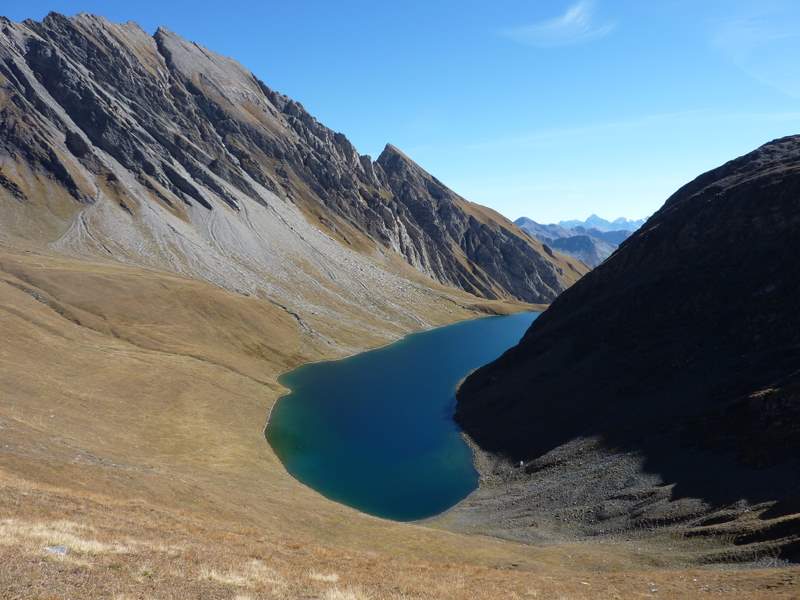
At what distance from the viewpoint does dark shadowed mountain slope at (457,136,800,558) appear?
1880 inches

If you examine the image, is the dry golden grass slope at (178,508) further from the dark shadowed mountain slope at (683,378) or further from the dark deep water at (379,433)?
the dark shadowed mountain slope at (683,378)

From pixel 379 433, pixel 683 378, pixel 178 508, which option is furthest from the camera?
pixel 379 433

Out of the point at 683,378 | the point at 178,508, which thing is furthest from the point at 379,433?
the point at 178,508

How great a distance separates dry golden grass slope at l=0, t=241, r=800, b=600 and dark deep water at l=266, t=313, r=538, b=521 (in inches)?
197

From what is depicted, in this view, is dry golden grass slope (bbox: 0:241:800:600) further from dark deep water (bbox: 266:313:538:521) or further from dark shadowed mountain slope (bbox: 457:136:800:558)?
dark shadowed mountain slope (bbox: 457:136:800:558)

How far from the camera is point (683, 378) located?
2682 inches

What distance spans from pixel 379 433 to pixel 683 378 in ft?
134

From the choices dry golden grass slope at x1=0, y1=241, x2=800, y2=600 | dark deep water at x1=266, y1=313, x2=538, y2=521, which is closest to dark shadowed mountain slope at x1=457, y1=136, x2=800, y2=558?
dark deep water at x1=266, y1=313, x2=538, y2=521

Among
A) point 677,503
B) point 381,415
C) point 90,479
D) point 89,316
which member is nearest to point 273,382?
point 381,415

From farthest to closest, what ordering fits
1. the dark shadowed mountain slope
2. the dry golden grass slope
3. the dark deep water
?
the dark deep water
the dark shadowed mountain slope
the dry golden grass slope

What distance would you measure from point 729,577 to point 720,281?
59.2m

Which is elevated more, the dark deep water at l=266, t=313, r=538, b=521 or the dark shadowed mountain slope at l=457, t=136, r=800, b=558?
the dark shadowed mountain slope at l=457, t=136, r=800, b=558

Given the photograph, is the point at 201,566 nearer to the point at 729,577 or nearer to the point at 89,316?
the point at 729,577

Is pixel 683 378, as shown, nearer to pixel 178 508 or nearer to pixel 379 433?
pixel 379 433
